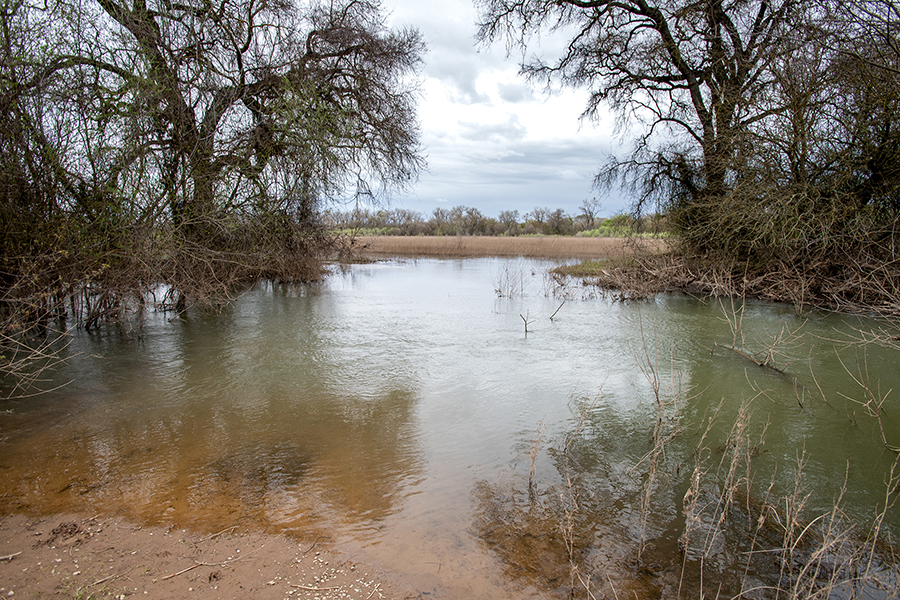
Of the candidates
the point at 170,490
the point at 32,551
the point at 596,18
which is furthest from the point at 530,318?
the point at 596,18

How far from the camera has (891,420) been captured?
5871 mm

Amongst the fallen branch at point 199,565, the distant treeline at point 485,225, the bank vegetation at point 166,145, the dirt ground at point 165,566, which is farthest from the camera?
the distant treeline at point 485,225

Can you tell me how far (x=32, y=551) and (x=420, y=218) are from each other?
5666 cm

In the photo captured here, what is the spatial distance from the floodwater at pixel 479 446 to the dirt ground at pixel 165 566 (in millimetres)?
181

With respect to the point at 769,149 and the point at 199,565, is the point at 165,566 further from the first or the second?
the point at 769,149

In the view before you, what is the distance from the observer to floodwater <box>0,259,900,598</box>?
3.45m

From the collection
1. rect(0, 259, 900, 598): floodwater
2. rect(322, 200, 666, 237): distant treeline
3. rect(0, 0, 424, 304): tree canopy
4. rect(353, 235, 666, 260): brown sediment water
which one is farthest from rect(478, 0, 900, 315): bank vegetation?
rect(322, 200, 666, 237): distant treeline

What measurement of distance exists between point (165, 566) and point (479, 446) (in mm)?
2913

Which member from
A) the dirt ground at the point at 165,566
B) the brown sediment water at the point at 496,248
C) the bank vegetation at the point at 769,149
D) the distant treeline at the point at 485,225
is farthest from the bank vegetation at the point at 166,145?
the distant treeline at the point at 485,225

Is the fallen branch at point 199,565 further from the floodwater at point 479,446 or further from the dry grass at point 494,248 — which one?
the dry grass at point 494,248

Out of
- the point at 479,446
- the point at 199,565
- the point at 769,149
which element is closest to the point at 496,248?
the point at 769,149

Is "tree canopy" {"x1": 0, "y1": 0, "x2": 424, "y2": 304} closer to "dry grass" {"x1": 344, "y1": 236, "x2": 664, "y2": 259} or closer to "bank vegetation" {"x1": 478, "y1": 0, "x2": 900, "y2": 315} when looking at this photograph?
"bank vegetation" {"x1": 478, "y1": 0, "x2": 900, "y2": 315}

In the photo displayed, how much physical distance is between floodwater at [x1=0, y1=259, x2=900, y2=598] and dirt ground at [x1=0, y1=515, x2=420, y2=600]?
18 centimetres

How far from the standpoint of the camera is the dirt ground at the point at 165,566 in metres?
2.91
